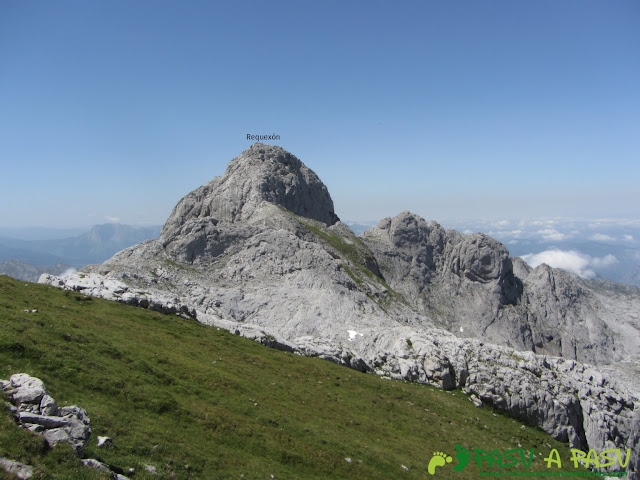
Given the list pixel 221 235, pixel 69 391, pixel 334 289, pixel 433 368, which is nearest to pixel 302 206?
pixel 221 235

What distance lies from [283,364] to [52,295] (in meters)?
26.2

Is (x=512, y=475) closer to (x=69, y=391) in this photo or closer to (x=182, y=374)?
(x=182, y=374)

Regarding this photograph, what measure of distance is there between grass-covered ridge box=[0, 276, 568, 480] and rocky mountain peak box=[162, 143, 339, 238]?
85683 millimetres

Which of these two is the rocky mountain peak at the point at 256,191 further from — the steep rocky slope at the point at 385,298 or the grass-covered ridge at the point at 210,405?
the grass-covered ridge at the point at 210,405

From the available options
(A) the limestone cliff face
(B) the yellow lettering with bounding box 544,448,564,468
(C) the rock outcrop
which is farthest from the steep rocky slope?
(C) the rock outcrop

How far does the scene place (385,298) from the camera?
317 feet

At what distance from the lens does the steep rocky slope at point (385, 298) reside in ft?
161

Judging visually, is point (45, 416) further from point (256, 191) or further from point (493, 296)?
point (493, 296)

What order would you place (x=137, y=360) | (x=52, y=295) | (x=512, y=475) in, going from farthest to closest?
(x=52, y=295), (x=512, y=475), (x=137, y=360)

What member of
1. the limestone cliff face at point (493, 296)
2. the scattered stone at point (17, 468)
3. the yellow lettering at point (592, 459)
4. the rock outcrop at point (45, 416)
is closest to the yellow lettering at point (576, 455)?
the yellow lettering at point (592, 459)

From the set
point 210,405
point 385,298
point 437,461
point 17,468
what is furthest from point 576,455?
point 385,298

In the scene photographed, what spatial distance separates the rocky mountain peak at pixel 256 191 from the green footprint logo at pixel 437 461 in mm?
99184

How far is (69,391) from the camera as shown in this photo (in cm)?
2238

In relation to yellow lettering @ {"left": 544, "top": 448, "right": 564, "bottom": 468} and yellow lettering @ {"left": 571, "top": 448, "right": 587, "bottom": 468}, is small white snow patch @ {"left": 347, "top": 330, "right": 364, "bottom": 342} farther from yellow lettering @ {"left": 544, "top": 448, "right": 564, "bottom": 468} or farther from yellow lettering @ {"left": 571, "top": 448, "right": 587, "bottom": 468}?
yellow lettering @ {"left": 571, "top": 448, "right": 587, "bottom": 468}
